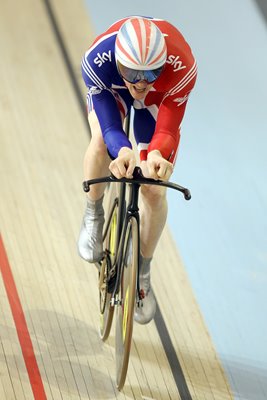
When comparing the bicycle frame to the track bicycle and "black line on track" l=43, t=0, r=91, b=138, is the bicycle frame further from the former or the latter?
"black line on track" l=43, t=0, r=91, b=138

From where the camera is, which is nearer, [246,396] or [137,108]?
[137,108]

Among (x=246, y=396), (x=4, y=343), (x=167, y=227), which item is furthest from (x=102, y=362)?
(x=167, y=227)

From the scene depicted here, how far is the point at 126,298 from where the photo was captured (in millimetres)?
2691

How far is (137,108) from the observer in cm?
281

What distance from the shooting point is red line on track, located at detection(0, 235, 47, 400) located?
3.07 m

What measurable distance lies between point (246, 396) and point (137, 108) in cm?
137

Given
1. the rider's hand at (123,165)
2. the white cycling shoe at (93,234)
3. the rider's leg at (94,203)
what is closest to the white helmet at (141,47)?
the rider's hand at (123,165)

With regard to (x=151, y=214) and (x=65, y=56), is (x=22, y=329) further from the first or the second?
(x=65, y=56)

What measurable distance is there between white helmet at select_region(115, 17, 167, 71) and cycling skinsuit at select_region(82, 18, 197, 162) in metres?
0.18

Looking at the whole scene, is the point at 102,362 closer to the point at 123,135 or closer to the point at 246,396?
the point at 246,396

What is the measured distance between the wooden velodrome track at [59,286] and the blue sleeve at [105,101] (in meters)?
1.10

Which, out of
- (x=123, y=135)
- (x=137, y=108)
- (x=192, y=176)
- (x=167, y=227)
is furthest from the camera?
(x=192, y=176)

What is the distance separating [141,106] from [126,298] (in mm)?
758

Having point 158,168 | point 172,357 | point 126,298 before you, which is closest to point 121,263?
point 126,298
